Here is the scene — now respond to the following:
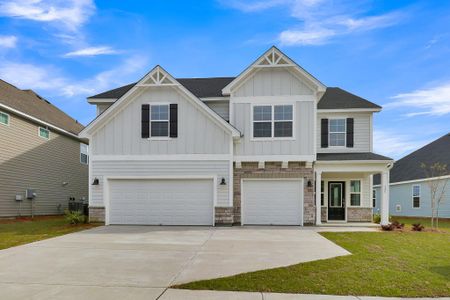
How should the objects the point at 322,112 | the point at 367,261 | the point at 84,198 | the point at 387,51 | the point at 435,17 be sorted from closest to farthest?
1. the point at 367,261
2. the point at 435,17
3. the point at 387,51
4. the point at 322,112
5. the point at 84,198

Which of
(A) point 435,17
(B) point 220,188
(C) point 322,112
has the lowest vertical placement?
(B) point 220,188

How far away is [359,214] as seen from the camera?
17.5 m

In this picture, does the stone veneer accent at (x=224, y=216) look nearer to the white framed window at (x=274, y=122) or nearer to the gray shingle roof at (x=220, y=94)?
the white framed window at (x=274, y=122)

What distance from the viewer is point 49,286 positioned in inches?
234

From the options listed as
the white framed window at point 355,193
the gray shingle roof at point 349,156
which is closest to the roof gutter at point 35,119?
the gray shingle roof at point 349,156

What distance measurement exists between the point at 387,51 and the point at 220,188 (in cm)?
912

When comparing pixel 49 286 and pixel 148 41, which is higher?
pixel 148 41

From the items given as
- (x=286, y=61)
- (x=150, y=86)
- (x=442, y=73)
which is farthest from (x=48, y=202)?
(x=442, y=73)

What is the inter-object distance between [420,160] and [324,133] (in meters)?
13.6

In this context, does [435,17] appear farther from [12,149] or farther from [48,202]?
[48,202]

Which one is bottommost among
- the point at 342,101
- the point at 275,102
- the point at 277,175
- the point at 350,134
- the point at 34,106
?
the point at 277,175

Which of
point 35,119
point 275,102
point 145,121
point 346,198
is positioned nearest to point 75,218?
point 145,121

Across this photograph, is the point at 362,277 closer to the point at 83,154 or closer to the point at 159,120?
the point at 159,120

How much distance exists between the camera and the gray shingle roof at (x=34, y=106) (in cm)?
1852
